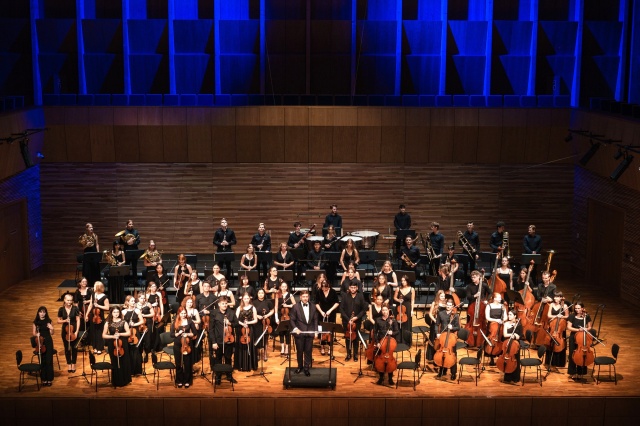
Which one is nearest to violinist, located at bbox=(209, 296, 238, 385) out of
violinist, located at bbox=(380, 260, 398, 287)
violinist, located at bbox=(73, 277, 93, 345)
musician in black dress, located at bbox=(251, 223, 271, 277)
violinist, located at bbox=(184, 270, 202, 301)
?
violinist, located at bbox=(184, 270, 202, 301)

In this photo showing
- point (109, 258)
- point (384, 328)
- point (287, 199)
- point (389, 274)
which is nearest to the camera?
point (384, 328)

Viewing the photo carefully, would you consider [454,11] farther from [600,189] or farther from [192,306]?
[192,306]

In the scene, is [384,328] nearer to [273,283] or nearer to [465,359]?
[465,359]

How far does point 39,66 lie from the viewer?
17.8m

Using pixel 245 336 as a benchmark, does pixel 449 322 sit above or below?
above

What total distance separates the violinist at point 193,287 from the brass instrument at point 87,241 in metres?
2.60

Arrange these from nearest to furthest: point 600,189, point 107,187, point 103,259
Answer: point 103,259
point 600,189
point 107,187

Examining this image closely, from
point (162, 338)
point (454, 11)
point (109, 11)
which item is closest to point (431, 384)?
point (162, 338)

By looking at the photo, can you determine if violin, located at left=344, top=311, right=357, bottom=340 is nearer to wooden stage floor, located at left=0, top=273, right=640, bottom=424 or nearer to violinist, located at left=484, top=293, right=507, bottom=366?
wooden stage floor, located at left=0, top=273, right=640, bottom=424

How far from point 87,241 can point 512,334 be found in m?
7.36

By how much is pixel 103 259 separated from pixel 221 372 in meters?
4.26

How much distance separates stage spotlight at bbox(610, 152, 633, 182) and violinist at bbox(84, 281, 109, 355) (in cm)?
806

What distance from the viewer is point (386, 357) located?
12.3 meters

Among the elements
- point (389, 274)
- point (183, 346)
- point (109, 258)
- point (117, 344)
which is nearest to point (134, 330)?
point (117, 344)
